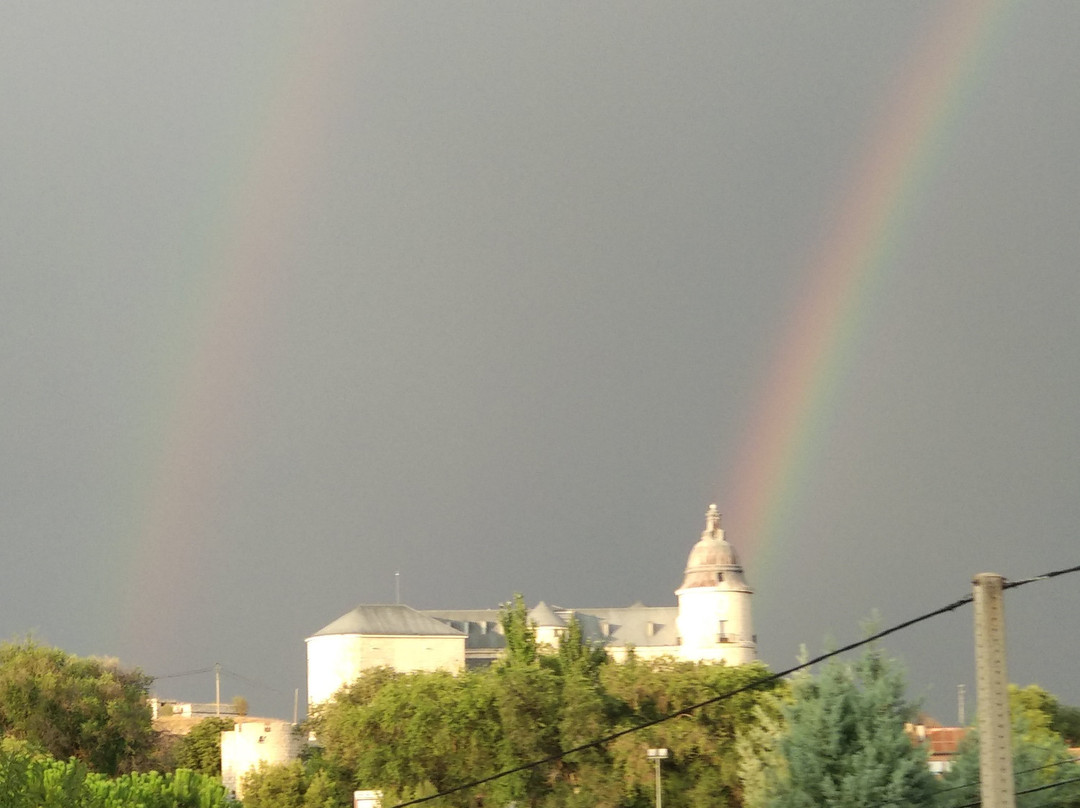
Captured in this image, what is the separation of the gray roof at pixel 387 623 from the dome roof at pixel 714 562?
28.9 m

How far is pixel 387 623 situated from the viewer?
169 m

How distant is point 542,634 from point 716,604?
2192 cm

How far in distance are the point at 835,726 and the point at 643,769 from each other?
41.1 metres

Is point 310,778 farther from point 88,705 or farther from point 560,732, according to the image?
point 88,705

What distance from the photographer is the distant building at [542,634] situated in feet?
525

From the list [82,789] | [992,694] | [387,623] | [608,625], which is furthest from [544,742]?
[608,625]

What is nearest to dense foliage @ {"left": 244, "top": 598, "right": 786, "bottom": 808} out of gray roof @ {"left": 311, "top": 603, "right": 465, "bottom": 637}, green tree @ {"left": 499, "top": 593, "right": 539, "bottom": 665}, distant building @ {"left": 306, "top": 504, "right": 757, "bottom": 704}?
green tree @ {"left": 499, "top": 593, "right": 539, "bottom": 665}

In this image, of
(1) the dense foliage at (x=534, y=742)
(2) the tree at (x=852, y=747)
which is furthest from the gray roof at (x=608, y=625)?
(2) the tree at (x=852, y=747)

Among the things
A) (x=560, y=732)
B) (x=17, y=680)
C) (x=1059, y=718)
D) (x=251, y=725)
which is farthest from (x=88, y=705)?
(x=1059, y=718)

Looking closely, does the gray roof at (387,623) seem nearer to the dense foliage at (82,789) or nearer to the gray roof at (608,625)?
the gray roof at (608,625)

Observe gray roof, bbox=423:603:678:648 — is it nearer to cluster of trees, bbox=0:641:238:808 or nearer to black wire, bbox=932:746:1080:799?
cluster of trees, bbox=0:641:238:808

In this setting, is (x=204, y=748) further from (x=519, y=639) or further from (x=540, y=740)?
(x=540, y=740)

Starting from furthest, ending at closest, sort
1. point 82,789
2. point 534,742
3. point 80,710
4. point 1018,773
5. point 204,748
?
point 204,748, point 80,710, point 534,742, point 82,789, point 1018,773

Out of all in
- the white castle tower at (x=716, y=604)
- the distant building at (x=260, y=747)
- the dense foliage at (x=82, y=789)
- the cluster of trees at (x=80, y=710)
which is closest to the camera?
the dense foliage at (x=82, y=789)
